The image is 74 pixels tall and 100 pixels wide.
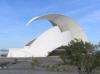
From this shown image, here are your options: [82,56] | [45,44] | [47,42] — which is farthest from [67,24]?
[82,56]

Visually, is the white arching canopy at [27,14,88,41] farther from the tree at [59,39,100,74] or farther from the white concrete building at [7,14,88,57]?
the tree at [59,39,100,74]

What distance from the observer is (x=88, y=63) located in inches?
318

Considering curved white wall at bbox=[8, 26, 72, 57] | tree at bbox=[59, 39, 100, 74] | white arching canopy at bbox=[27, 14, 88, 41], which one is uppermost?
white arching canopy at bbox=[27, 14, 88, 41]

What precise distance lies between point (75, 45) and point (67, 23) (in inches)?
1179

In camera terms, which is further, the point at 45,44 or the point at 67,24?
the point at 67,24

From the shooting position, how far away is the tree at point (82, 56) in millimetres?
8094

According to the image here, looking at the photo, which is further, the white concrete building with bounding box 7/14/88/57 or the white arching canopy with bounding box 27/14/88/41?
the white arching canopy with bounding box 27/14/88/41

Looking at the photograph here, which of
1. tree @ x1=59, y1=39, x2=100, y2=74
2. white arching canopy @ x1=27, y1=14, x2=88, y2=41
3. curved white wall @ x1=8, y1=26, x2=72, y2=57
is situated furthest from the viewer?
white arching canopy @ x1=27, y1=14, x2=88, y2=41

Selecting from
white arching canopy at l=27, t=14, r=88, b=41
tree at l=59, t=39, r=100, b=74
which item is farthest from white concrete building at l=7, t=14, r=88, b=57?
tree at l=59, t=39, r=100, b=74

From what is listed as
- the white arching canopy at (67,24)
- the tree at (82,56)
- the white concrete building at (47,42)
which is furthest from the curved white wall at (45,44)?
the tree at (82,56)

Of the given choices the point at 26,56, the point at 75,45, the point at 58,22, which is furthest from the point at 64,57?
the point at 58,22

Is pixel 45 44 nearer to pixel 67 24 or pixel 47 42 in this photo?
pixel 47 42

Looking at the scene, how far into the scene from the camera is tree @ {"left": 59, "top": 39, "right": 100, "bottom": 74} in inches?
319

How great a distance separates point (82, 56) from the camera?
26.8 feet
